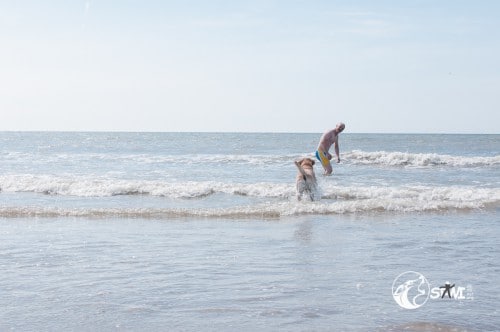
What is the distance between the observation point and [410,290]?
6.23m

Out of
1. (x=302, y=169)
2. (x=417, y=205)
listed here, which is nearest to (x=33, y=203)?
(x=302, y=169)

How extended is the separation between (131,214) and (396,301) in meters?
8.37

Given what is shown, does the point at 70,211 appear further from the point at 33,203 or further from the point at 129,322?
the point at 129,322

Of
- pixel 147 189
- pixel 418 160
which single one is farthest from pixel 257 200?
pixel 418 160

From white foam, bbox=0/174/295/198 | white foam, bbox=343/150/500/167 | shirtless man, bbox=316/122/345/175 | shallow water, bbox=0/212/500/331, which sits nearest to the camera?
shallow water, bbox=0/212/500/331

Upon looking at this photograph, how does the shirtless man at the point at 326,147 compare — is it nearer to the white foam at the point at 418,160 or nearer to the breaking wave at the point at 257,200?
the breaking wave at the point at 257,200

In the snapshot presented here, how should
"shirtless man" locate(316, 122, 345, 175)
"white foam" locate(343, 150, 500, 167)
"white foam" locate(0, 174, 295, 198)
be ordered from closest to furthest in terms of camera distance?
1. "shirtless man" locate(316, 122, 345, 175)
2. "white foam" locate(0, 174, 295, 198)
3. "white foam" locate(343, 150, 500, 167)

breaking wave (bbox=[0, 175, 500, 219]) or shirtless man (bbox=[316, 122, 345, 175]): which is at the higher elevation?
shirtless man (bbox=[316, 122, 345, 175])

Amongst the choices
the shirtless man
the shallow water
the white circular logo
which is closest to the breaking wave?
the shirtless man

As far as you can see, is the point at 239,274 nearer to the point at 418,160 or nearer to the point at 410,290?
the point at 410,290

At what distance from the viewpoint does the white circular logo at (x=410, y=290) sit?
227 inches

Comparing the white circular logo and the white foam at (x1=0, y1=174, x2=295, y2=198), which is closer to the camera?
the white circular logo

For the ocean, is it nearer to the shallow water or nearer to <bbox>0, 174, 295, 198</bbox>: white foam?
the shallow water

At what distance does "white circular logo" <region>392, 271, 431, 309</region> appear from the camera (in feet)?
19.0
